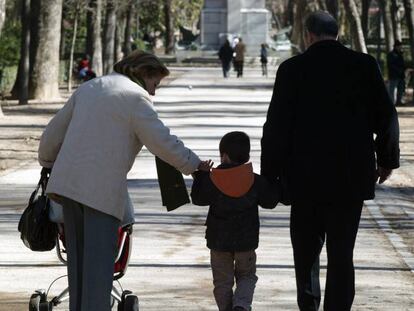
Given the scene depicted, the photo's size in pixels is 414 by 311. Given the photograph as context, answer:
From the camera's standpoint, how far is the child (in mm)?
8023

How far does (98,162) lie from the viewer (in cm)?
736

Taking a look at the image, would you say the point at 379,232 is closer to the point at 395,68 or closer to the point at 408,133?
the point at 408,133

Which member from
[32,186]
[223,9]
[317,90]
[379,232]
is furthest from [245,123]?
[223,9]

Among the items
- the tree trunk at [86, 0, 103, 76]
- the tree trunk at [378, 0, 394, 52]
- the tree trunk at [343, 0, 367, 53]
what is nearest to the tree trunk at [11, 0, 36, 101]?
the tree trunk at [86, 0, 103, 76]

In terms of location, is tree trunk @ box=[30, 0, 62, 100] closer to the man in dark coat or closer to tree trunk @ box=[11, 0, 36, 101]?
tree trunk @ box=[11, 0, 36, 101]

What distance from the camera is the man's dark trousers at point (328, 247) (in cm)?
798

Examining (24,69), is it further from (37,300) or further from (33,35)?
(37,300)

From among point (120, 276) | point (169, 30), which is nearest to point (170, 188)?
point (120, 276)

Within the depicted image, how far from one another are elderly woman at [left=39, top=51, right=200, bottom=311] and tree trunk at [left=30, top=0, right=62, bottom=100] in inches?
1262

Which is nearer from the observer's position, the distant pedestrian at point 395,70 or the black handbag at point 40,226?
the black handbag at point 40,226

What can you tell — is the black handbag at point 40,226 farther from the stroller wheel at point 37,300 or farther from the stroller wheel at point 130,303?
the stroller wheel at point 130,303

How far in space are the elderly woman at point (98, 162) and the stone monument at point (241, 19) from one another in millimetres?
69548

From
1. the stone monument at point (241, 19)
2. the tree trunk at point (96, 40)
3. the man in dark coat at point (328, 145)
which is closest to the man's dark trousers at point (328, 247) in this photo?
the man in dark coat at point (328, 145)

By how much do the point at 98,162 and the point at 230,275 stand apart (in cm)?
130
